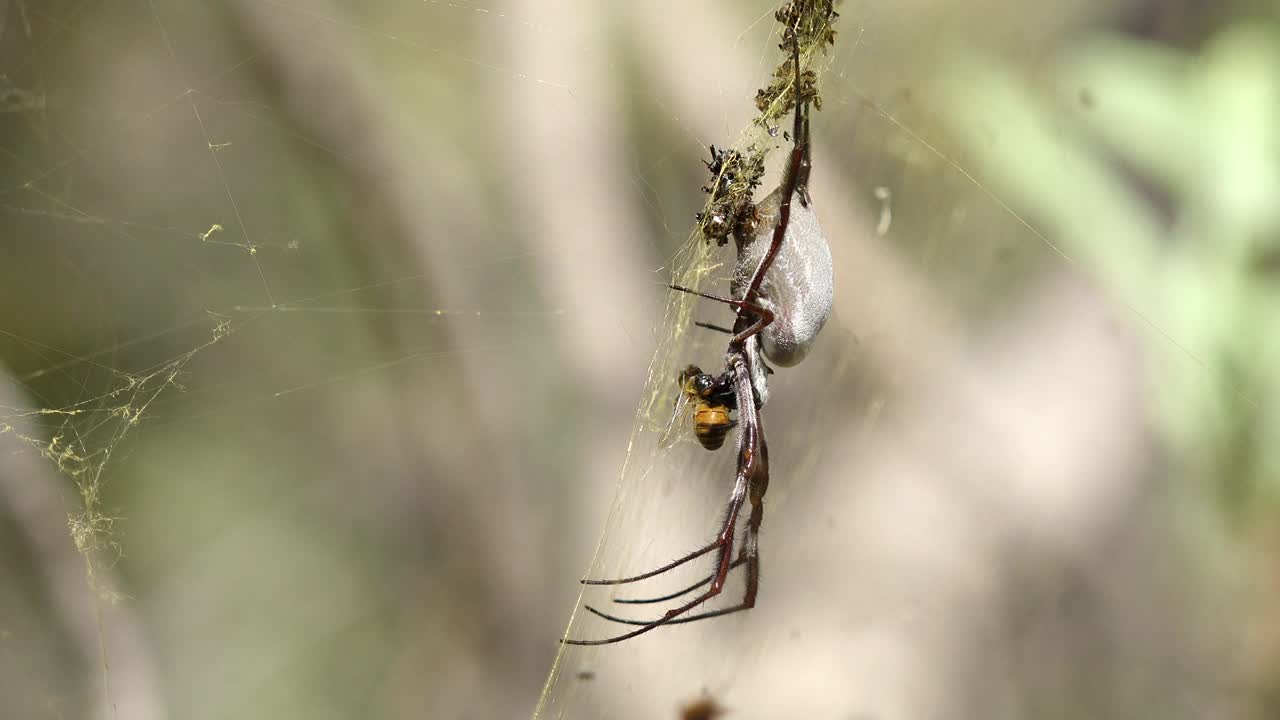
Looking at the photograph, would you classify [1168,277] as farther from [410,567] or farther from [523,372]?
[410,567]

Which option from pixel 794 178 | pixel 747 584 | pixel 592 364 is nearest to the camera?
pixel 794 178

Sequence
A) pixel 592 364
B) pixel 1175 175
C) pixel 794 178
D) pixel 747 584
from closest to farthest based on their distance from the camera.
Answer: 1. pixel 794 178
2. pixel 747 584
3. pixel 1175 175
4. pixel 592 364

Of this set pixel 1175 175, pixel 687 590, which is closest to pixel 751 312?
pixel 687 590

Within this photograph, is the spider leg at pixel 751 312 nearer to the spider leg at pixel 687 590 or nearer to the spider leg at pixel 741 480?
the spider leg at pixel 741 480

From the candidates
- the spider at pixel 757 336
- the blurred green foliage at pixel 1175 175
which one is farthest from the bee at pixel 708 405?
the blurred green foliage at pixel 1175 175

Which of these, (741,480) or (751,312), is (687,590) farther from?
(751,312)

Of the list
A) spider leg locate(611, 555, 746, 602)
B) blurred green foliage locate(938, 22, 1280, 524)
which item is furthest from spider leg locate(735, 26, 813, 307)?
blurred green foliage locate(938, 22, 1280, 524)

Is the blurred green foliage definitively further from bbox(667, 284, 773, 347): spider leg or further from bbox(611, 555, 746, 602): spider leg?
bbox(611, 555, 746, 602): spider leg

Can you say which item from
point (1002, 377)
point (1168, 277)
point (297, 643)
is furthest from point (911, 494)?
point (297, 643)
